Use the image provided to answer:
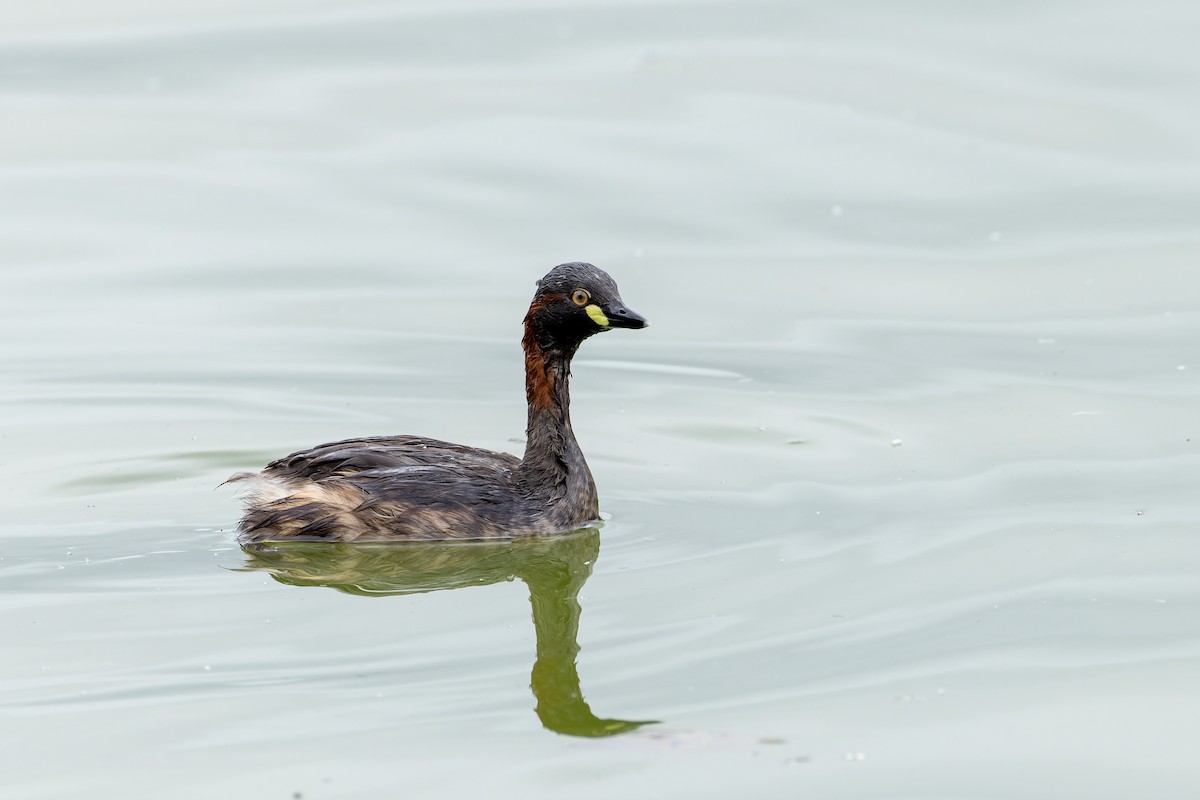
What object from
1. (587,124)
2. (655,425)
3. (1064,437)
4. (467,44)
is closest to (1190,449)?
(1064,437)

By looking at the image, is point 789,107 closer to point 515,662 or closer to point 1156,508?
point 1156,508

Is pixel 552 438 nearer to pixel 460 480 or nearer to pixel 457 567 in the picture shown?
pixel 460 480

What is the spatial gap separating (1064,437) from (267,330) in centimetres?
495

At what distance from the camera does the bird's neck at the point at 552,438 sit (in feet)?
31.8

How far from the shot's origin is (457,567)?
30.2ft

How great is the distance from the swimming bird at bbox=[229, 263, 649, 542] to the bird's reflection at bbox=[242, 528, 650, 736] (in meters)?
0.08

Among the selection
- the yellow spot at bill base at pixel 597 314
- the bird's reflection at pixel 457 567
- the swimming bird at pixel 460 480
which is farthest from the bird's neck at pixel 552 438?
the yellow spot at bill base at pixel 597 314

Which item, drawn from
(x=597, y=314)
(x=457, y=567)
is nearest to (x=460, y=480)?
(x=457, y=567)

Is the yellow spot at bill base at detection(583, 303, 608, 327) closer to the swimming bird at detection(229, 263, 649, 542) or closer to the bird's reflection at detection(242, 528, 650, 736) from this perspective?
the swimming bird at detection(229, 263, 649, 542)

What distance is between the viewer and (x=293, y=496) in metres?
9.47

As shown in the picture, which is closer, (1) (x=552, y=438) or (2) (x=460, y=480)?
(2) (x=460, y=480)

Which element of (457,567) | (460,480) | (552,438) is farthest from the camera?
(552,438)

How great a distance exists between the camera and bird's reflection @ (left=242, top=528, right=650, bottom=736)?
28.3 feet

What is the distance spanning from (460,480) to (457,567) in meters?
0.53
